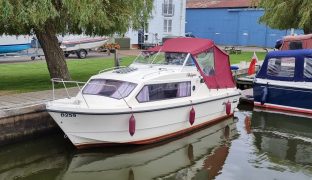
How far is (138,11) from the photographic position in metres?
15.6

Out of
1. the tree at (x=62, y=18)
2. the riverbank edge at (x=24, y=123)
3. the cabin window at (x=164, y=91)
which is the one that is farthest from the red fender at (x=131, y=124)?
the tree at (x=62, y=18)

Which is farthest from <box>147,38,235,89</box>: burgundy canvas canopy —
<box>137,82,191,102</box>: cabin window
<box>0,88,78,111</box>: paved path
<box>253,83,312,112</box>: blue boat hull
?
<box>0,88,78,111</box>: paved path

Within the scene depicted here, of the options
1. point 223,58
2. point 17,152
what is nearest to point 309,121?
point 223,58

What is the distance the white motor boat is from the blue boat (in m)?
2.25

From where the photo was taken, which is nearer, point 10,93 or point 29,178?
point 29,178

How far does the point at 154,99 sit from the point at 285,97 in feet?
22.1

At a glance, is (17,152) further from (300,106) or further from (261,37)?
(261,37)

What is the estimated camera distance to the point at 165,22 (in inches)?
1877

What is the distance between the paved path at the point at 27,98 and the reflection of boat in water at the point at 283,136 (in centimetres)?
629

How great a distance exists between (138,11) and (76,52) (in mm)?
15953

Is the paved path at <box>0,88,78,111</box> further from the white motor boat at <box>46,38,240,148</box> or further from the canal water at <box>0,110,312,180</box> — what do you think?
the canal water at <box>0,110,312,180</box>

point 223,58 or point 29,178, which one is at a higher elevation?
point 223,58

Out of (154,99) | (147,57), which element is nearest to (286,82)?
(147,57)

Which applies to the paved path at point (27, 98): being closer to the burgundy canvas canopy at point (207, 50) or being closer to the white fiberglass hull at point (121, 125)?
the white fiberglass hull at point (121, 125)
